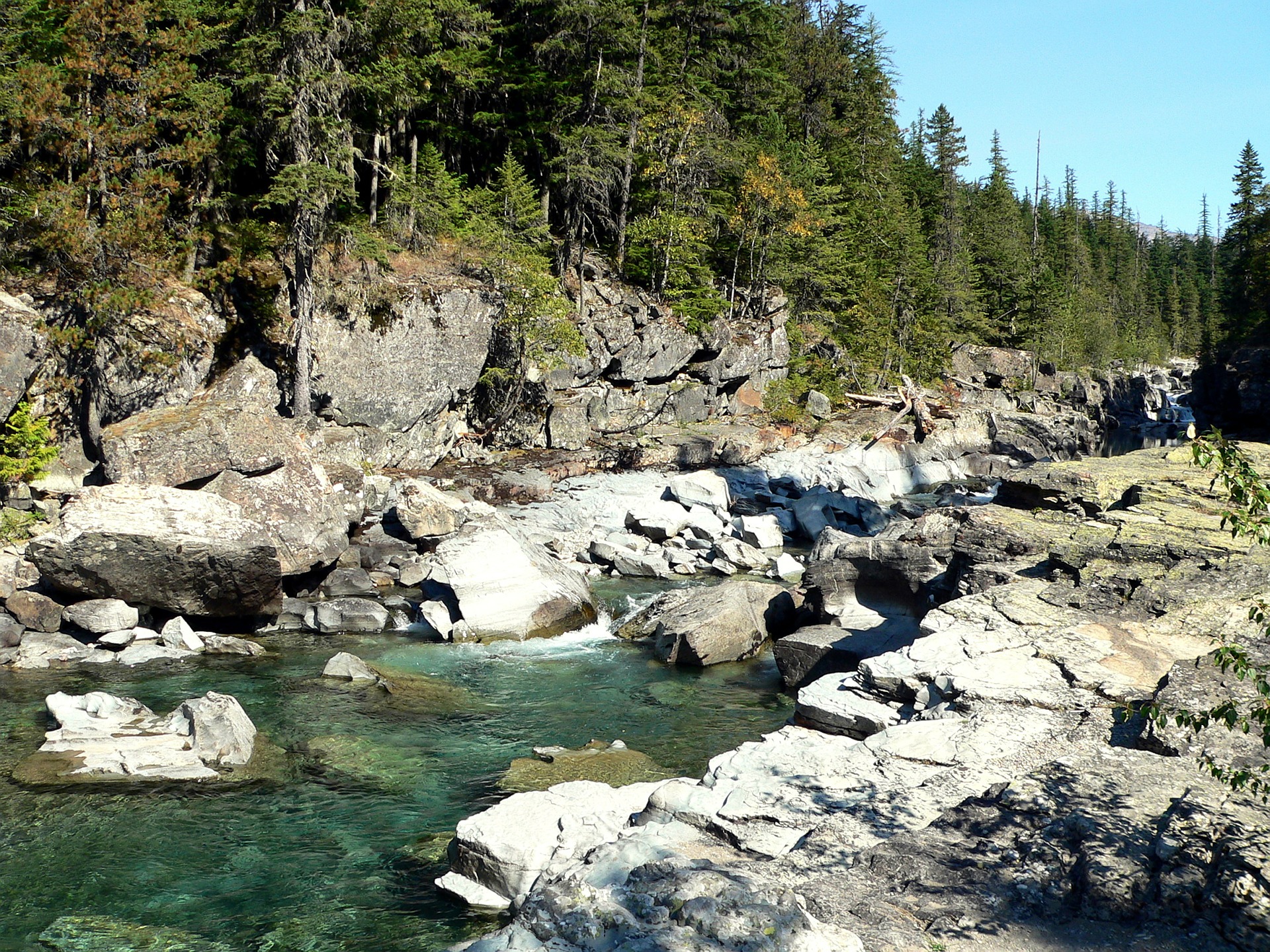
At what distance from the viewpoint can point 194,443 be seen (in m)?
16.9

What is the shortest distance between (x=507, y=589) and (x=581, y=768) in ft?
21.8

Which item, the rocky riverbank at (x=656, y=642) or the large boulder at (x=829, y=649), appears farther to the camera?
the large boulder at (x=829, y=649)

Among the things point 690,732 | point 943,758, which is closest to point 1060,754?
point 943,758

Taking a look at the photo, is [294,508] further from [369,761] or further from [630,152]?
[630,152]

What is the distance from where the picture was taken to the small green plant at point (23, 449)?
59.3ft

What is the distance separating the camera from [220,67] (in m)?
27.0

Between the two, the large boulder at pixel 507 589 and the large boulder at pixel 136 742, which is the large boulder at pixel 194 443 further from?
the large boulder at pixel 136 742

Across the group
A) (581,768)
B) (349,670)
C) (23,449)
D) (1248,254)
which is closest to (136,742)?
(349,670)

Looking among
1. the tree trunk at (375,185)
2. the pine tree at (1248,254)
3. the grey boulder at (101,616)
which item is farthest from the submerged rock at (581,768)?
the pine tree at (1248,254)

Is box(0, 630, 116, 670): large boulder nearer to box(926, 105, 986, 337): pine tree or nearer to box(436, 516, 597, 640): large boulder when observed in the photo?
box(436, 516, 597, 640): large boulder

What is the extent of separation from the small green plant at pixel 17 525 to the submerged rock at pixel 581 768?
12.9 meters

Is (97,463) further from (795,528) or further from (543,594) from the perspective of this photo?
(795,528)

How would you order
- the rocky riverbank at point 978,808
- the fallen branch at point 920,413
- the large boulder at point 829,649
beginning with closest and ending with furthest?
the rocky riverbank at point 978,808, the large boulder at point 829,649, the fallen branch at point 920,413

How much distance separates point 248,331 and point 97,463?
714 cm
